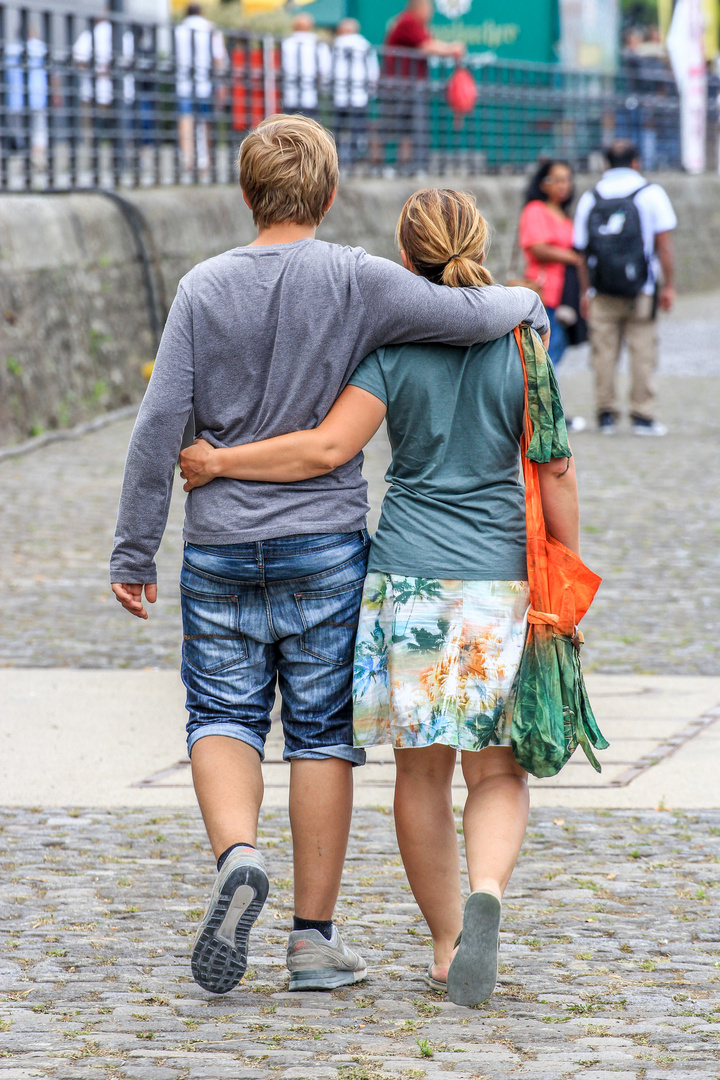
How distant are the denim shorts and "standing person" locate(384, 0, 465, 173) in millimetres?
15601

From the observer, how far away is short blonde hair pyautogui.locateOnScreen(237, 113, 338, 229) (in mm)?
3268

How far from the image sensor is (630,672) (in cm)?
611

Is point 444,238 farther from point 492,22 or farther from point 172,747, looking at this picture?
point 492,22

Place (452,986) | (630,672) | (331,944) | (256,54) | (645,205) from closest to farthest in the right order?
(452,986) < (331,944) < (630,672) < (645,205) < (256,54)

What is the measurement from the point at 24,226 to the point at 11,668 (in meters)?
5.96

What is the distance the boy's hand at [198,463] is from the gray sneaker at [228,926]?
0.74 m

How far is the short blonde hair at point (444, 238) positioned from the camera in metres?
3.28

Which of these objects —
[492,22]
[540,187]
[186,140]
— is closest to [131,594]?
[540,187]

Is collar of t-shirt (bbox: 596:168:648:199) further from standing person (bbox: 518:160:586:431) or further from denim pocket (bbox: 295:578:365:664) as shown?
denim pocket (bbox: 295:578:365:664)

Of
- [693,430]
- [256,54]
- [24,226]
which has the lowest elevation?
[693,430]

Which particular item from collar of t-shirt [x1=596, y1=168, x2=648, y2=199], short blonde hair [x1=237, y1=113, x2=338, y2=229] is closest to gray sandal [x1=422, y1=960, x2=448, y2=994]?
short blonde hair [x1=237, y1=113, x2=338, y2=229]

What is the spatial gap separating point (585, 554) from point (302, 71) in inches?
391

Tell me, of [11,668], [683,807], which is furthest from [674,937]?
[11,668]

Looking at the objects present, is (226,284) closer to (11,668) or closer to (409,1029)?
(409,1029)
